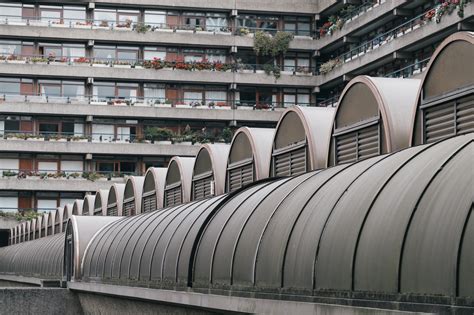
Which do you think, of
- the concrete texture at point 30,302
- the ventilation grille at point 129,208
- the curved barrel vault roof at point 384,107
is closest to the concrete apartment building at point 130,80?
the ventilation grille at point 129,208

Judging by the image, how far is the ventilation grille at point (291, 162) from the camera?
32.0m

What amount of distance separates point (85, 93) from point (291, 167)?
64594 millimetres

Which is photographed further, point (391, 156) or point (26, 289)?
point (26, 289)

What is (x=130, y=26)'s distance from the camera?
9488cm

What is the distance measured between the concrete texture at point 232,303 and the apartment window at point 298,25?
6741 centimetres

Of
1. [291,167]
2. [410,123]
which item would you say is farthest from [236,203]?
[291,167]

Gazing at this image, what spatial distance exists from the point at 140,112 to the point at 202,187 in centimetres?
5157

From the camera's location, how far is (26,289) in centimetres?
3853

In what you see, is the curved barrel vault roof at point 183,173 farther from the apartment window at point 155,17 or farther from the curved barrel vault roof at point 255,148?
the apartment window at point 155,17

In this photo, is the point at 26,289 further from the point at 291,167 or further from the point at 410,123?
the point at 410,123

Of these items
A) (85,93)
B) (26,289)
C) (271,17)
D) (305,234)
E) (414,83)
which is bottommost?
(26,289)

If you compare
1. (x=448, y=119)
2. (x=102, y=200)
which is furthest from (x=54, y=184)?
(x=448, y=119)

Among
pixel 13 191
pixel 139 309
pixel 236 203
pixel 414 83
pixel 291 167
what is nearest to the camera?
pixel 236 203

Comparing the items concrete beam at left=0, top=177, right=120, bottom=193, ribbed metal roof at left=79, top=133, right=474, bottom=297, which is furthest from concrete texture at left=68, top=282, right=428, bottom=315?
concrete beam at left=0, top=177, right=120, bottom=193
